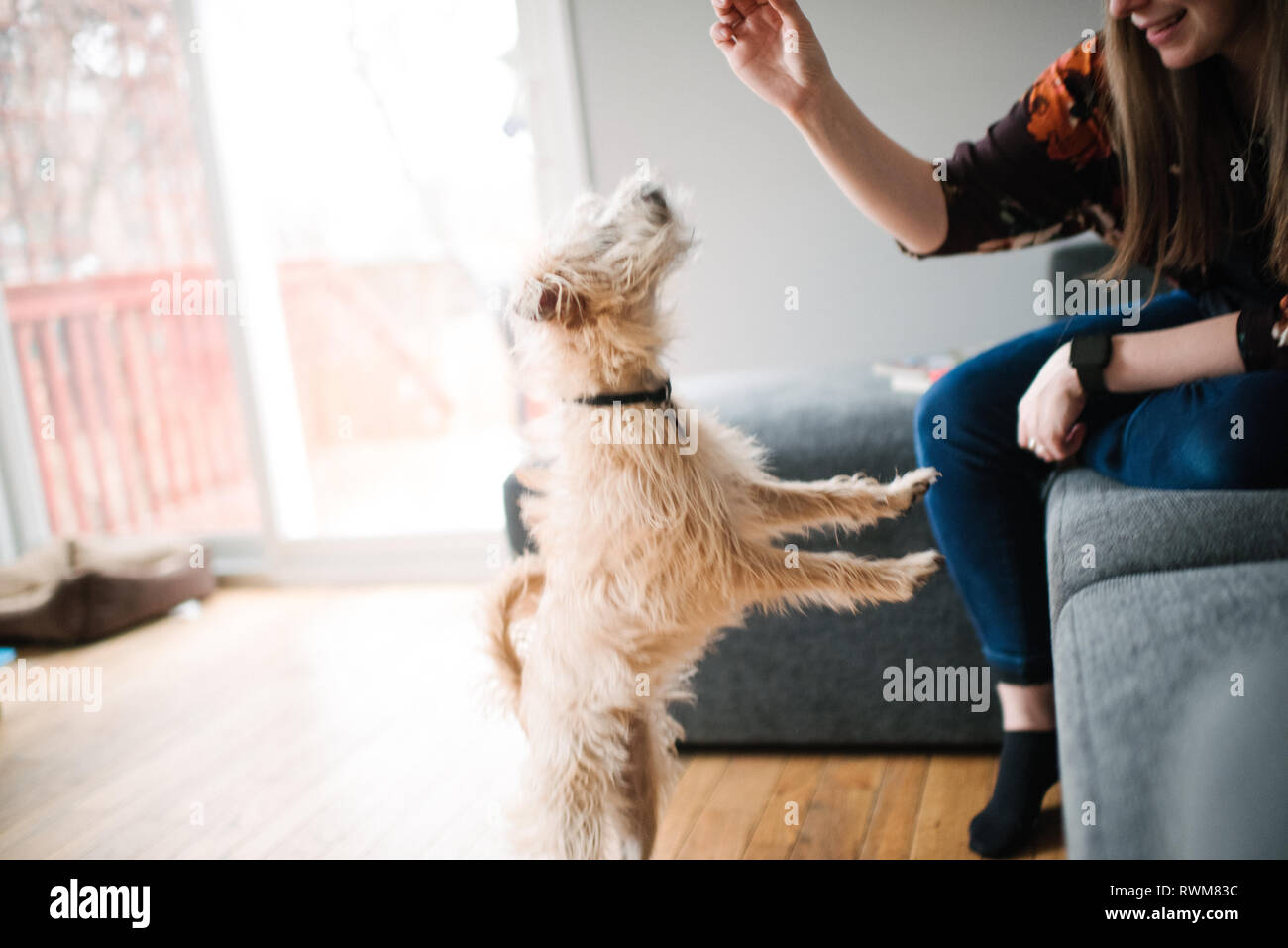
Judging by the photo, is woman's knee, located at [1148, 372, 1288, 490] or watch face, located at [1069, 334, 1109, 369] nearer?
woman's knee, located at [1148, 372, 1288, 490]

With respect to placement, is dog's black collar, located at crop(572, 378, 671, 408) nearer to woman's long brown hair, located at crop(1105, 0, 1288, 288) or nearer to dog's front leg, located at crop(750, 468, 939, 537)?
dog's front leg, located at crop(750, 468, 939, 537)

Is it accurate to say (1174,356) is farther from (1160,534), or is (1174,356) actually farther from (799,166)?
(799,166)

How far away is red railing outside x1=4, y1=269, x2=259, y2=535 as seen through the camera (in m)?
3.46

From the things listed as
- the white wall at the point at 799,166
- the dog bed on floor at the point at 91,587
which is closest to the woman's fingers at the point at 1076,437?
the white wall at the point at 799,166

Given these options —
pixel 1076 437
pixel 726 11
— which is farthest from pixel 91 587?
pixel 1076 437

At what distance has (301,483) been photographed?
126 inches

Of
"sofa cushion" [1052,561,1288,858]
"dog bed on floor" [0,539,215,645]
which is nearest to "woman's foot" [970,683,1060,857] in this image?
"sofa cushion" [1052,561,1288,858]

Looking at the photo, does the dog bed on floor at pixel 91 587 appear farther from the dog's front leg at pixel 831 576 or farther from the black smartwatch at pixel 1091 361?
the black smartwatch at pixel 1091 361

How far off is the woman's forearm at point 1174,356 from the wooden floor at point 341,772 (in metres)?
0.64

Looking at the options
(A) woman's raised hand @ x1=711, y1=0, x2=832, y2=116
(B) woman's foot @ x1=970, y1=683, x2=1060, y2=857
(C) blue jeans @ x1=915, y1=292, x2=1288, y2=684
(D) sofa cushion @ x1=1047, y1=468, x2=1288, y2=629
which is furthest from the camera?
(B) woman's foot @ x1=970, y1=683, x2=1060, y2=857

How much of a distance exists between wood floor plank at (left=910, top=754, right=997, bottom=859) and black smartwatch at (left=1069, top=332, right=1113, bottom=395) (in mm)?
652

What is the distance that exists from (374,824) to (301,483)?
183 cm

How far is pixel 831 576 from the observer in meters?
1.00
